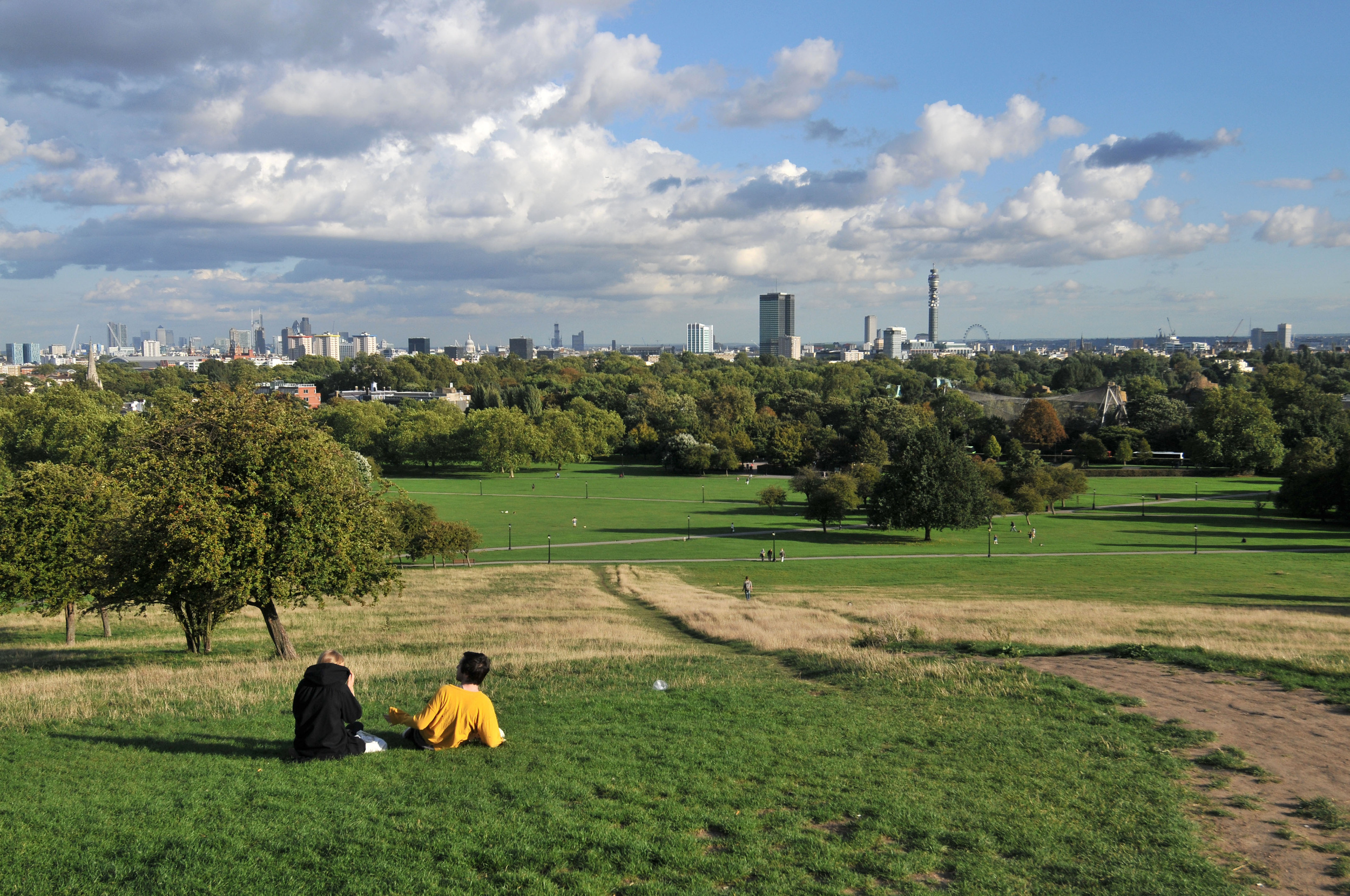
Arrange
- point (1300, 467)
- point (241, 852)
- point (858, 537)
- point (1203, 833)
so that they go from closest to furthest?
point (241, 852) → point (1203, 833) → point (858, 537) → point (1300, 467)

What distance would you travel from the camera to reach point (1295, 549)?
2280 inches

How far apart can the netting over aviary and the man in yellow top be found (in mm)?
129506

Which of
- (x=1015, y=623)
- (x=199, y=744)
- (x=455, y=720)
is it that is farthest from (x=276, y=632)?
(x=1015, y=623)

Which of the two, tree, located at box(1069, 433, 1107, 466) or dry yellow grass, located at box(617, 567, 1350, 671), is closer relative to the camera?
dry yellow grass, located at box(617, 567, 1350, 671)

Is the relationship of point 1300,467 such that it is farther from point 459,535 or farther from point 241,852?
point 241,852

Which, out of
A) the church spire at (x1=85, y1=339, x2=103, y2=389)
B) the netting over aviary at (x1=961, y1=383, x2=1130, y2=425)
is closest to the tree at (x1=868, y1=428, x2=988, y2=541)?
the netting over aviary at (x1=961, y1=383, x2=1130, y2=425)

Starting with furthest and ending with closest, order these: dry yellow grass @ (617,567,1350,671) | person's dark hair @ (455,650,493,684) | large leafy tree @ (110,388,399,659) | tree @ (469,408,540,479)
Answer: tree @ (469,408,540,479) < dry yellow grass @ (617,567,1350,671) < large leafy tree @ (110,388,399,659) < person's dark hair @ (455,650,493,684)

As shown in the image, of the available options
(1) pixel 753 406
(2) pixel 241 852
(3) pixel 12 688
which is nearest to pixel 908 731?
(2) pixel 241 852

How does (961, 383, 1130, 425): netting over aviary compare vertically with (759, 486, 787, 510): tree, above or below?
above

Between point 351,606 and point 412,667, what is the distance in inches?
816

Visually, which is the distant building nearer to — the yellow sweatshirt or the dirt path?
the yellow sweatshirt

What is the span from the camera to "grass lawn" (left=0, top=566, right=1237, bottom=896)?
747 centimetres

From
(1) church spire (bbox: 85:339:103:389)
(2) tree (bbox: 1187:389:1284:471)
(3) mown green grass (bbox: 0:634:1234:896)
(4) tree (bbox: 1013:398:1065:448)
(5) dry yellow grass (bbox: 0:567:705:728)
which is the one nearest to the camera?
(3) mown green grass (bbox: 0:634:1234:896)

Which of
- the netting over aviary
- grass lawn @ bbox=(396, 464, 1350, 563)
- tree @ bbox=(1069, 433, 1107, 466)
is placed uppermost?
the netting over aviary
